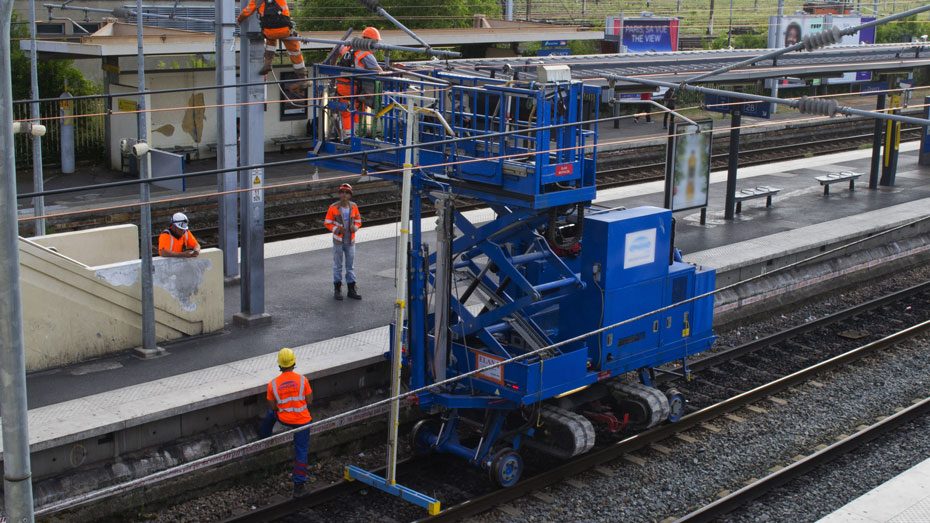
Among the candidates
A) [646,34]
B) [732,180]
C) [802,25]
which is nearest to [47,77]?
[732,180]

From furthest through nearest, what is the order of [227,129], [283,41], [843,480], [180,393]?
[227,129]
[283,41]
[843,480]
[180,393]

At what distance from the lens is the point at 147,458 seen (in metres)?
10.5

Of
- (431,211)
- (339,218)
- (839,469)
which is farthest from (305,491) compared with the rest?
(431,211)

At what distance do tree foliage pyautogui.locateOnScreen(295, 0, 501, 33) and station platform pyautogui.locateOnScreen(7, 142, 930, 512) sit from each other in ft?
45.6

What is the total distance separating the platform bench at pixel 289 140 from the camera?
28938 mm

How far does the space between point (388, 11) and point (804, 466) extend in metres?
26.3

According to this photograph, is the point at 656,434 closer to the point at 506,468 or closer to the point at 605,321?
the point at 605,321

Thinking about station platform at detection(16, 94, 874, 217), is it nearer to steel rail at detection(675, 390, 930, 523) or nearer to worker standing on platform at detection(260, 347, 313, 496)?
steel rail at detection(675, 390, 930, 523)

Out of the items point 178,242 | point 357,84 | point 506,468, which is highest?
point 357,84

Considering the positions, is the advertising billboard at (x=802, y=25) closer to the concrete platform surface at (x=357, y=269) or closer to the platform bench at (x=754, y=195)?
the concrete platform surface at (x=357, y=269)

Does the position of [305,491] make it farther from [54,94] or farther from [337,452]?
[54,94]

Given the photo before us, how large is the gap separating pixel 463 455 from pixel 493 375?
3.13 ft

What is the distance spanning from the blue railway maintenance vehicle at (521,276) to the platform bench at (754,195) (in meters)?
9.38

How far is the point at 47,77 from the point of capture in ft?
93.3
